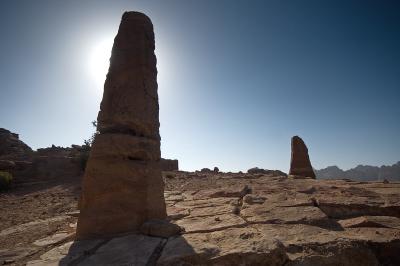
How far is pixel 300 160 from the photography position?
16516mm

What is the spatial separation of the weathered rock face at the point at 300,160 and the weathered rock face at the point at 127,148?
13.4 meters

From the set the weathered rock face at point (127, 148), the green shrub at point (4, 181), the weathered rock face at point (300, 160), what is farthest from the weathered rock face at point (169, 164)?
the weathered rock face at point (127, 148)

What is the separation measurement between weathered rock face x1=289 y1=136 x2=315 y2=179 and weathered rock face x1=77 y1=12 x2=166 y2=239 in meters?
13.4

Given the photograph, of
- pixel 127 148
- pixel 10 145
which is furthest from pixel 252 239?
pixel 10 145

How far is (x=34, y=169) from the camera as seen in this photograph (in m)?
15.9

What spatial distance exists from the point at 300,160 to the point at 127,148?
46.9 ft

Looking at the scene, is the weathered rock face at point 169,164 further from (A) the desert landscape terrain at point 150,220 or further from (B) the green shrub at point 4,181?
(A) the desert landscape terrain at point 150,220

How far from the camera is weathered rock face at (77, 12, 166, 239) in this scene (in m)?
4.09

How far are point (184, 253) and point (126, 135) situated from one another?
224 centimetres

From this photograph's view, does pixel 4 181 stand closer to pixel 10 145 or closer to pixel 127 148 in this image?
pixel 127 148

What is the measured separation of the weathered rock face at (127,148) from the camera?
13.4ft

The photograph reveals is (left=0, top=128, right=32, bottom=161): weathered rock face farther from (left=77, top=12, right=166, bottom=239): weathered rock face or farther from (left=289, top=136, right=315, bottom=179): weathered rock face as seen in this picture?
(left=77, top=12, right=166, bottom=239): weathered rock face

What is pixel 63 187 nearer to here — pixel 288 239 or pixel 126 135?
pixel 126 135

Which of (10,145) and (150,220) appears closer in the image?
(150,220)
